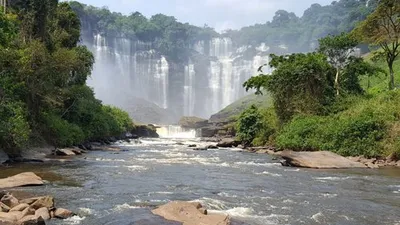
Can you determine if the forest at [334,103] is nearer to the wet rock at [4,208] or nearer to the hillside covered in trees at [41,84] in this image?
the hillside covered in trees at [41,84]

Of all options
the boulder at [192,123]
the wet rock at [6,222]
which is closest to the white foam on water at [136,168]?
the wet rock at [6,222]

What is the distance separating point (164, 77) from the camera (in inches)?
5103

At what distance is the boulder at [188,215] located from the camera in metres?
9.55

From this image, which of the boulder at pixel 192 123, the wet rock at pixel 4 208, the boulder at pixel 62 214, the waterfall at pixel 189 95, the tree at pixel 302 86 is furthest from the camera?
the waterfall at pixel 189 95

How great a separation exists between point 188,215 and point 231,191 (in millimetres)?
5363

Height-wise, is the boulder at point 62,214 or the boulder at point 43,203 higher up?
the boulder at point 43,203

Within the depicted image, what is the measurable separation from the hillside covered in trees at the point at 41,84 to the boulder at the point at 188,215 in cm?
1496

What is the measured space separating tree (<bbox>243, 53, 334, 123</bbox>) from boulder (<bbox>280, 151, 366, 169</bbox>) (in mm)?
12208

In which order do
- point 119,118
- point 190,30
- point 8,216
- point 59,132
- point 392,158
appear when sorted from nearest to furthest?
point 8,216 < point 392,158 < point 59,132 < point 119,118 < point 190,30

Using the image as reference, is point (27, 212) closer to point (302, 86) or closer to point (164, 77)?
point (302, 86)

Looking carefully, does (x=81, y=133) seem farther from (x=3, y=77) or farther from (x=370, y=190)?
(x=370, y=190)

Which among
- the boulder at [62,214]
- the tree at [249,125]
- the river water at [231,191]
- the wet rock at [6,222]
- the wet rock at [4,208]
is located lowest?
the tree at [249,125]

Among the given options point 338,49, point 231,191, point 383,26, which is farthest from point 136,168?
point 338,49

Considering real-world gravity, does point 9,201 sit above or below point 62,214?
above
